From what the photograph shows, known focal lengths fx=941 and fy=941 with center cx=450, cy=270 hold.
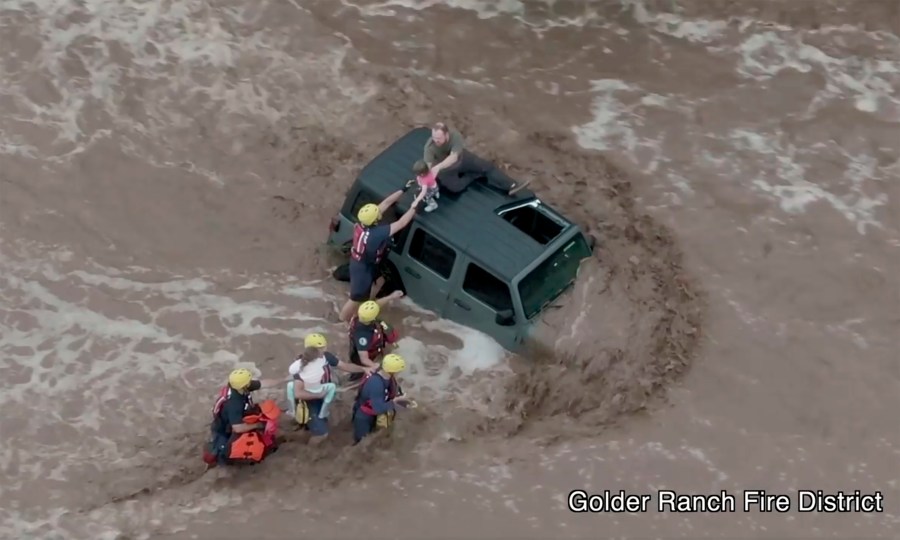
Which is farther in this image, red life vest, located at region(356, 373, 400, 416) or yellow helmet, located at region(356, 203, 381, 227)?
yellow helmet, located at region(356, 203, 381, 227)

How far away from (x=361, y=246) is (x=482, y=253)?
1168mm

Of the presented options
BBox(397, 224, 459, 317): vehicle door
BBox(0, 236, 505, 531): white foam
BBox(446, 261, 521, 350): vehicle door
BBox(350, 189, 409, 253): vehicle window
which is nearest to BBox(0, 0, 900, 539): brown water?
BBox(0, 236, 505, 531): white foam

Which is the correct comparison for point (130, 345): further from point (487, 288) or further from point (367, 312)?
point (487, 288)

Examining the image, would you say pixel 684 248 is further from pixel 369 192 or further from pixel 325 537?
pixel 325 537

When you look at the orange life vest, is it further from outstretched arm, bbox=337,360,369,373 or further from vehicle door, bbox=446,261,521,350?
vehicle door, bbox=446,261,521,350

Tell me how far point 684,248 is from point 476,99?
3.41 meters

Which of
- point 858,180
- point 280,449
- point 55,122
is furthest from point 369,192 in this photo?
point 858,180

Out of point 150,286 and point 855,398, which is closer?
point 855,398

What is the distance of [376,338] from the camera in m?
8.70

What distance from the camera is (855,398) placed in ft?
28.9

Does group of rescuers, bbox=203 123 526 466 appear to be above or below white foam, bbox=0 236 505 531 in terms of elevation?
above

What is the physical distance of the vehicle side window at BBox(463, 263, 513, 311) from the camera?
28.6 feet

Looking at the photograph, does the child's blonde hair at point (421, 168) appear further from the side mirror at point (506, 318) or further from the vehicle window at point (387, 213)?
the side mirror at point (506, 318)

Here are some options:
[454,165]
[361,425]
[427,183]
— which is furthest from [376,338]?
[454,165]
